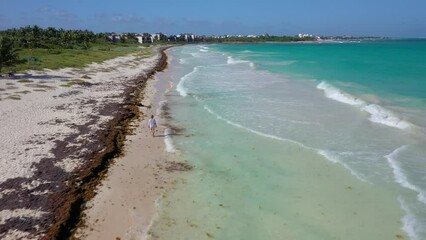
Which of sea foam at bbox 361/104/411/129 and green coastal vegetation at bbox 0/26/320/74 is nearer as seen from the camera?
sea foam at bbox 361/104/411/129

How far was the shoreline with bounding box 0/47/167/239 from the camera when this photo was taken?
12.3 metres

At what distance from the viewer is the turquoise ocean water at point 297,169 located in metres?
12.0

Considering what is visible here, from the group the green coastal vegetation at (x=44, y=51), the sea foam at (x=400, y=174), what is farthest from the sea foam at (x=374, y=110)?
the green coastal vegetation at (x=44, y=51)

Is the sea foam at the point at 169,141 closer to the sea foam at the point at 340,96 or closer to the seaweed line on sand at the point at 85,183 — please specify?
Result: the seaweed line on sand at the point at 85,183

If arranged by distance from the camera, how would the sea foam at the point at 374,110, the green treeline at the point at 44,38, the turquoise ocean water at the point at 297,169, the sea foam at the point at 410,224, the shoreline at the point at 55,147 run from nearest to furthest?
the sea foam at the point at 410,224
the turquoise ocean water at the point at 297,169
the shoreline at the point at 55,147
the sea foam at the point at 374,110
the green treeline at the point at 44,38

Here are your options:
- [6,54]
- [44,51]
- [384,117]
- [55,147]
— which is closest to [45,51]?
[44,51]

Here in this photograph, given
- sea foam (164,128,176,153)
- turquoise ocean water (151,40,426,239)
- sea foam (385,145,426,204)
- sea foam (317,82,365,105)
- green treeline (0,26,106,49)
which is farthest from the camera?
green treeline (0,26,106,49)

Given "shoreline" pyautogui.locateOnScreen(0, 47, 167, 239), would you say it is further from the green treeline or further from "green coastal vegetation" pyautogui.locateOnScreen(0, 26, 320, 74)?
the green treeline

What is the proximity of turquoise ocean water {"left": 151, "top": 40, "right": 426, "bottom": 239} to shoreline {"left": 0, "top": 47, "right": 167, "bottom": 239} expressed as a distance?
3.02m

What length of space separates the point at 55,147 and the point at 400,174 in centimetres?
1489

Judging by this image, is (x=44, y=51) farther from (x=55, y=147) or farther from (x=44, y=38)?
(x=55, y=147)

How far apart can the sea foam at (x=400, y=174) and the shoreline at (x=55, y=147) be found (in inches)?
449

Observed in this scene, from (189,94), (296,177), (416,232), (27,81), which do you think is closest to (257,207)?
(296,177)

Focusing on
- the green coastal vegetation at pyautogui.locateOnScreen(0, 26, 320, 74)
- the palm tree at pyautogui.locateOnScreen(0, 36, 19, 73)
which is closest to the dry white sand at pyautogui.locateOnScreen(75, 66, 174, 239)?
the palm tree at pyautogui.locateOnScreen(0, 36, 19, 73)
